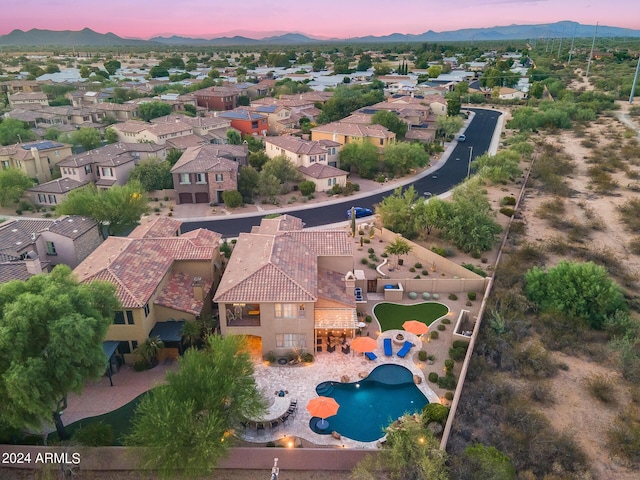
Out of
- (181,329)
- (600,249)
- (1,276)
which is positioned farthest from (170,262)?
(600,249)

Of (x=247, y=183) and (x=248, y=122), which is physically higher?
(x=248, y=122)

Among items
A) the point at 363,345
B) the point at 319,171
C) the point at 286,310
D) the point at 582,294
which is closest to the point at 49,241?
the point at 286,310

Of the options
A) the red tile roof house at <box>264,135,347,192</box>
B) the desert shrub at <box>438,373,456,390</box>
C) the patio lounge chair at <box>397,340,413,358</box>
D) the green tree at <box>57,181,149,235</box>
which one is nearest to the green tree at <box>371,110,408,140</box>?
the red tile roof house at <box>264,135,347,192</box>

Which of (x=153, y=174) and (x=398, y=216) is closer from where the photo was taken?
(x=398, y=216)

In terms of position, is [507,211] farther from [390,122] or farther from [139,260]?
[139,260]

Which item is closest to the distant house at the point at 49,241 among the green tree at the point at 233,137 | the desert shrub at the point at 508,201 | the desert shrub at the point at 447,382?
the desert shrub at the point at 447,382
